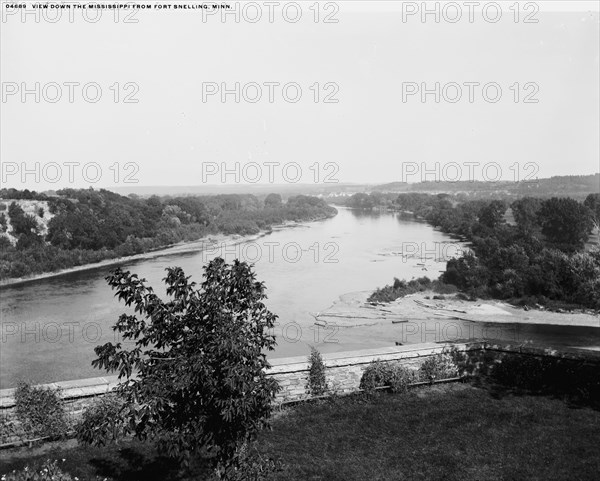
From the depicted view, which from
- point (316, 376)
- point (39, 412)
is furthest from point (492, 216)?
point (39, 412)

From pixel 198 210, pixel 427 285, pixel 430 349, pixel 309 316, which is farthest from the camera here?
pixel 198 210

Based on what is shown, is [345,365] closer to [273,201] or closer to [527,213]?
[527,213]

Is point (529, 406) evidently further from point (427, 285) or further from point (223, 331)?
point (427, 285)

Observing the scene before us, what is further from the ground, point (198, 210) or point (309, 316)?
point (198, 210)

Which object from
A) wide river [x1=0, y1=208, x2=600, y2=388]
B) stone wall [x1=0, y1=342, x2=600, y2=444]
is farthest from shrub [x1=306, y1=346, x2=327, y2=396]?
wide river [x1=0, y1=208, x2=600, y2=388]

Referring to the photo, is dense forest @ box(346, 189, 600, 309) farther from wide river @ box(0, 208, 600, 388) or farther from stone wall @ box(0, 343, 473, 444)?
stone wall @ box(0, 343, 473, 444)

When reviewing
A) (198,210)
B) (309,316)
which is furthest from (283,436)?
(198,210)

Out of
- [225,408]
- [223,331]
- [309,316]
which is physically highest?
[223,331]
